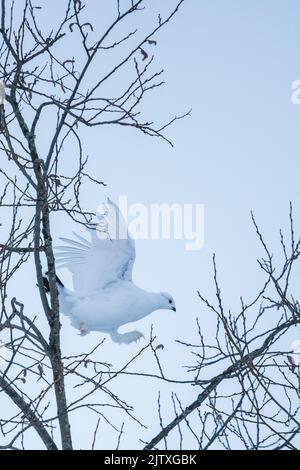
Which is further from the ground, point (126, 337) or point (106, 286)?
point (106, 286)

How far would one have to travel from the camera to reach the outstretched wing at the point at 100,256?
725 centimetres

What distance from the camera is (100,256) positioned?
7410mm

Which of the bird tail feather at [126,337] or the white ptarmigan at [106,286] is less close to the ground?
the white ptarmigan at [106,286]

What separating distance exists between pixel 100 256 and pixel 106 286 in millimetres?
314

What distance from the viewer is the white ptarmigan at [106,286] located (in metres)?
6.97

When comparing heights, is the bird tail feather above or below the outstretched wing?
below

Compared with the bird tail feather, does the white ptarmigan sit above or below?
above

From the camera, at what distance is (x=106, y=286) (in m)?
7.61

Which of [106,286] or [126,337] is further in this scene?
[106,286]

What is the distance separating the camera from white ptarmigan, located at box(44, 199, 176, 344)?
22.9 ft
